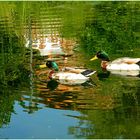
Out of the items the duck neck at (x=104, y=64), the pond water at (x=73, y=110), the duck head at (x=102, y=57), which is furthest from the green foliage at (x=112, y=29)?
the pond water at (x=73, y=110)

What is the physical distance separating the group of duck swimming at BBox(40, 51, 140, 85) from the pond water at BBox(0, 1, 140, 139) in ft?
1.16

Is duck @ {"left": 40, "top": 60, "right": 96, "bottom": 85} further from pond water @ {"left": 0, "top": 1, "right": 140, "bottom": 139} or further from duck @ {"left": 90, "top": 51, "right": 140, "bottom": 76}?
duck @ {"left": 90, "top": 51, "right": 140, "bottom": 76}

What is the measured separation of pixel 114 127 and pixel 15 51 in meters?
10.1

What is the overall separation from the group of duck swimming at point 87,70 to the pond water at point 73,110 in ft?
1.16

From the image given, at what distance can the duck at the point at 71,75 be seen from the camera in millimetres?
18062

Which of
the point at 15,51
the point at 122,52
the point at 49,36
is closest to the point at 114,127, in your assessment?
the point at 122,52

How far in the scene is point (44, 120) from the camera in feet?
47.1

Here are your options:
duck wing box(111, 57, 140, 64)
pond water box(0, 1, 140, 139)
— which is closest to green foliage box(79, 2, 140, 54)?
duck wing box(111, 57, 140, 64)

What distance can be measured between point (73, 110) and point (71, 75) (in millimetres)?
3555

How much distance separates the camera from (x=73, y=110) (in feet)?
48.5

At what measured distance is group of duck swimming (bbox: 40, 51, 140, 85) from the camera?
1812 cm

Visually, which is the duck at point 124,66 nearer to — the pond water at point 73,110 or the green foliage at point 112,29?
the pond water at point 73,110

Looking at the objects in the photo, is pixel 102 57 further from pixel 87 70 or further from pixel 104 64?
pixel 87 70

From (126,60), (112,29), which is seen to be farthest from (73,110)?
(112,29)
